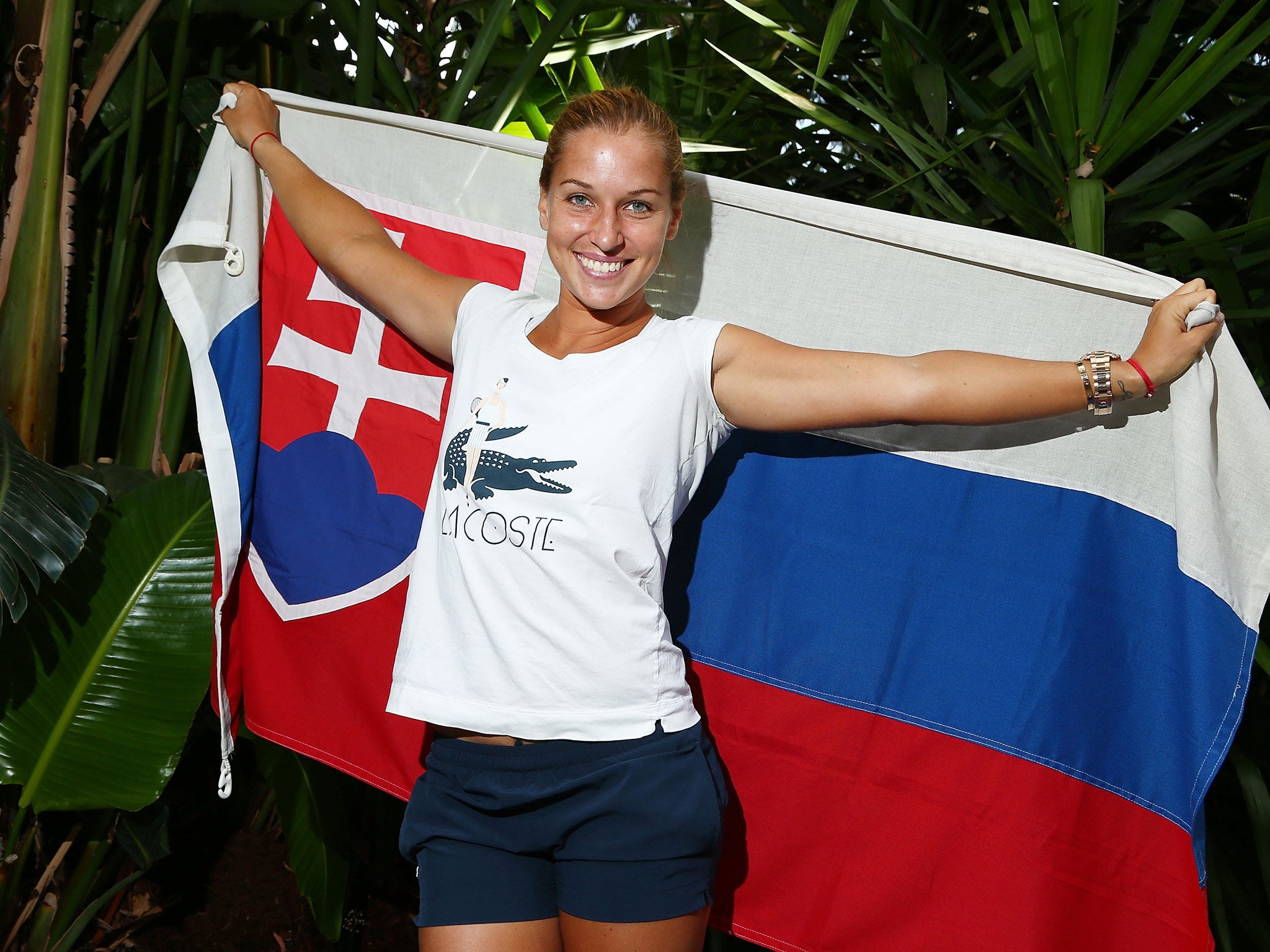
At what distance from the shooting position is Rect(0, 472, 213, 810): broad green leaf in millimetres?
1667

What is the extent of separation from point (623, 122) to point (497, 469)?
0.48 m

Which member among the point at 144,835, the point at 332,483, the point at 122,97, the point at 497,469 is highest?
the point at 122,97

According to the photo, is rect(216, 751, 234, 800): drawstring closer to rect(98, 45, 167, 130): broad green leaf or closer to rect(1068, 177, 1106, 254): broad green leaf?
rect(98, 45, 167, 130): broad green leaf

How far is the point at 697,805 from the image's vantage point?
3.99ft

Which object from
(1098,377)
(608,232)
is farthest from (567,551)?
(1098,377)

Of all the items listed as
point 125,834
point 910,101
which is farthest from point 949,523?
point 125,834

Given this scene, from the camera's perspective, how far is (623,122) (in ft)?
4.18

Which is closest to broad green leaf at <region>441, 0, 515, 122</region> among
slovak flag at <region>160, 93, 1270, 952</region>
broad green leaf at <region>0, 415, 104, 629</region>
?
slovak flag at <region>160, 93, 1270, 952</region>

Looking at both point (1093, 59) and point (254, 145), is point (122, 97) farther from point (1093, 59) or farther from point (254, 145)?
point (1093, 59)

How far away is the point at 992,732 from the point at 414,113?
171cm

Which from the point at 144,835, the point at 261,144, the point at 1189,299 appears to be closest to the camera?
the point at 1189,299

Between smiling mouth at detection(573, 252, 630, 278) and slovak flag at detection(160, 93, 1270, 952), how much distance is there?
28 cm

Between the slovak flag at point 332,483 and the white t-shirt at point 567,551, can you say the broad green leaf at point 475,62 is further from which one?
the white t-shirt at point 567,551

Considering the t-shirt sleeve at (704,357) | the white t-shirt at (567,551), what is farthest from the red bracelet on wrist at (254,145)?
the t-shirt sleeve at (704,357)
